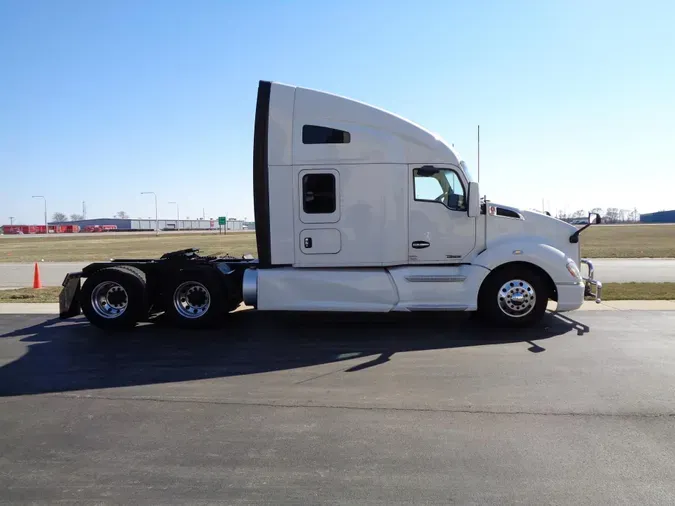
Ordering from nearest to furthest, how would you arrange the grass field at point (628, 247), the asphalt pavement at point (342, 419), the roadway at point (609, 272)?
the asphalt pavement at point (342, 419)
the roadway at point (609, 272)
the grass field at point (628, 247)

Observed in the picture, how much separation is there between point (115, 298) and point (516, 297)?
21.9ft

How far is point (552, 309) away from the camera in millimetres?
9211

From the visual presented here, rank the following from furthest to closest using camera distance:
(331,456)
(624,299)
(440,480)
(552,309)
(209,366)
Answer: (624,299) < (552,309) < (209,366) < (331,456) < (440,480)

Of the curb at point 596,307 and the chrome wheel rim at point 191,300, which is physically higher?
the chrome wheel rim at point 191,300

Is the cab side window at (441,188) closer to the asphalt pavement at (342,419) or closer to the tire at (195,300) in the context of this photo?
the asphalt pavement at (342,419)

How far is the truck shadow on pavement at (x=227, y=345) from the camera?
5715 millimetres

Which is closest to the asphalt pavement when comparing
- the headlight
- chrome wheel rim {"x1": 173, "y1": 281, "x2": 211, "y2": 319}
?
chrome wheel rim {"x1": 173, "y1": 281, "x2": 211, "y2": 319}

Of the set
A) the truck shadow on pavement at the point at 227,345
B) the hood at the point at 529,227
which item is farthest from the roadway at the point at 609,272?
the truck shadow on pavement at the point at 227,345

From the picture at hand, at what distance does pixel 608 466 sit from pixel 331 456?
1989 mm

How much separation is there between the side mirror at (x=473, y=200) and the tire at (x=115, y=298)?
5.48m

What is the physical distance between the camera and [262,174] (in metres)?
7.75

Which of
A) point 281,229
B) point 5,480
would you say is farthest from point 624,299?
point 5,480

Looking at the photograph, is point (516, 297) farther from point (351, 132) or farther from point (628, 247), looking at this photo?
point (628, 247)

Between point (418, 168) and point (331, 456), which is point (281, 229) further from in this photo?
point (331, 456)
